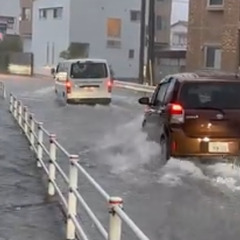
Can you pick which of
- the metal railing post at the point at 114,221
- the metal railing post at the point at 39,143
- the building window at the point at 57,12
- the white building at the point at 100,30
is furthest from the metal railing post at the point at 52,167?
the building window at the point at 57,12

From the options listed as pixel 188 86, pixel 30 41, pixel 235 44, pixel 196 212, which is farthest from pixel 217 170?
pixel 30 41

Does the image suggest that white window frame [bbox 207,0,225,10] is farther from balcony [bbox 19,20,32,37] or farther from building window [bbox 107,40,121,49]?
balcony [bbox 19,20,32,37]

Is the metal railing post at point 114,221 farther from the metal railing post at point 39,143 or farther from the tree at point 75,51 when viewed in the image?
the tree at point 75,51

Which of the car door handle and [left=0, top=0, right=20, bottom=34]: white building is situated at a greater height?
[left=0, top=0, right=20, bottom=34]: white building

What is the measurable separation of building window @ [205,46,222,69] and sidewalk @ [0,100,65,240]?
67.2 ft

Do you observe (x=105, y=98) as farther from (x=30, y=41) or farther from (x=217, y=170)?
(x=30, y=41)

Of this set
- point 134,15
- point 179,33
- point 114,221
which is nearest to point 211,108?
point 114,221

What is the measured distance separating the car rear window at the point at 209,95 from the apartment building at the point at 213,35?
822 inches

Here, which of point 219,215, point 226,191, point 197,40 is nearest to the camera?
point 219,215

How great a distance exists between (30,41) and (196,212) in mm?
77695

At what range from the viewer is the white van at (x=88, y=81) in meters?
31.1

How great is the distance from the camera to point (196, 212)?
9.41 meters

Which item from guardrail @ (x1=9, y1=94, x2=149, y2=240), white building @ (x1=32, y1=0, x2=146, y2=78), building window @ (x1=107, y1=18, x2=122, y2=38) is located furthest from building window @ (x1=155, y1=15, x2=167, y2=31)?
guardrail @ (x1=9, y1=94, x2=149, y2=240)

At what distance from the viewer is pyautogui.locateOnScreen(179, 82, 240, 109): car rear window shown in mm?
12555
